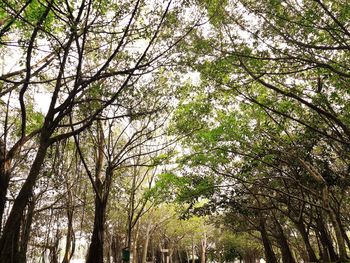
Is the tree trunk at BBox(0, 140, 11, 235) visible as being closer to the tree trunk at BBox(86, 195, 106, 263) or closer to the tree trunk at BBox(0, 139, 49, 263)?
the tree trunk at BBox(0, 139, 49, 263)

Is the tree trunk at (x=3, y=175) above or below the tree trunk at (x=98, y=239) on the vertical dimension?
above

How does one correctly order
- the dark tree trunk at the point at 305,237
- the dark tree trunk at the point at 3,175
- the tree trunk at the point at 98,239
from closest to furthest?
the dark tree trunk at the point at 3,175 → the tree trunk at the point at 98,239 → the dark tree trunk at the point at 305,237

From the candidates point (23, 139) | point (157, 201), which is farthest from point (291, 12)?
point (157, 201)

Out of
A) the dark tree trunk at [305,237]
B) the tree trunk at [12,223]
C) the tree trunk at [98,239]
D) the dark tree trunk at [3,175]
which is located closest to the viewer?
the tree trunk at [12,223]

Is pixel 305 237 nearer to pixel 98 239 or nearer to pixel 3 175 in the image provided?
pixel 98 239

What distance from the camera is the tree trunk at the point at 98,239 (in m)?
9.79

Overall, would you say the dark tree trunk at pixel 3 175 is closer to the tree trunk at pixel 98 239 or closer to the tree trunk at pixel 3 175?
the tree trunk at pixel 3 175

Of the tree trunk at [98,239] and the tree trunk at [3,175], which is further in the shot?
the tree trunk at [98,239]

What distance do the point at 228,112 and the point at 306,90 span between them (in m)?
3.26

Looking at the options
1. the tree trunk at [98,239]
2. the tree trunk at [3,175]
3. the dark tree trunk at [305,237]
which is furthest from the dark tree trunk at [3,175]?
the dark tree trunk at [305,237]

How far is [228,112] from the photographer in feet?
37.4

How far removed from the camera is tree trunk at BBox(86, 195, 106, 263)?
32.1ft

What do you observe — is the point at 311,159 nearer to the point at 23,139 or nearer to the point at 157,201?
the point at 157,201

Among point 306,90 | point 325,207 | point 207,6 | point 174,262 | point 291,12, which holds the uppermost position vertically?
point 207,6
